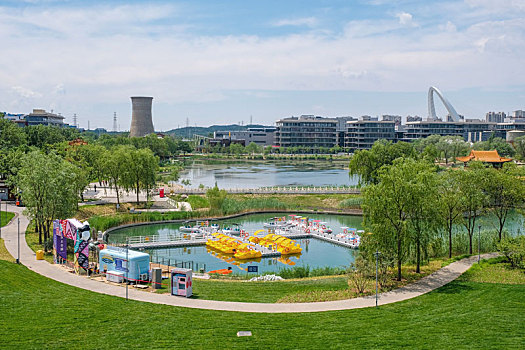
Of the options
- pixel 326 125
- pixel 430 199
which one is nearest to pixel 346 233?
pixel 430 199

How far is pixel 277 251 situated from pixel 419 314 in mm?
20753

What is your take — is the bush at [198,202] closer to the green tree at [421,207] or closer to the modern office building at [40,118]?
the green tree at [421,207]

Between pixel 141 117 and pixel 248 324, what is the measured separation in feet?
533

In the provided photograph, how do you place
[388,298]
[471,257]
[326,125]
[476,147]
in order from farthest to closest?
[326,125] → [476,147] → [471,257] → [388,298]

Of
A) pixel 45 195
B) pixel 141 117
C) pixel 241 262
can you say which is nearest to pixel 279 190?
pixel 241 262

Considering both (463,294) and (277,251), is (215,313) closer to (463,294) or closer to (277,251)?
(463,294)

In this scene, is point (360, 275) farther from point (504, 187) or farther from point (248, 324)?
point (504, 187)

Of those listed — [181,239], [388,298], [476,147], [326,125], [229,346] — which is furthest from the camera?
[326,125]

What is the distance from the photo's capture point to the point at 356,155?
68.2 m

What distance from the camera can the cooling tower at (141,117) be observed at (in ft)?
568

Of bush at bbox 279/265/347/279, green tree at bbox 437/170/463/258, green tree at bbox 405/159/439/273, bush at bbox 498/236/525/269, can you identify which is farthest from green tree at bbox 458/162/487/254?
bush at bbox 279/265/347/279

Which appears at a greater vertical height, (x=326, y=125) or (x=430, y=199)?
(x=326, y=125)

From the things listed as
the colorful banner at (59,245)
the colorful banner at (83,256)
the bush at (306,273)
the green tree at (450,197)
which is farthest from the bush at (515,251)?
the colorful banner at (59,245)

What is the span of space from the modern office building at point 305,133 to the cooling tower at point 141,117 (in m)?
52.6
